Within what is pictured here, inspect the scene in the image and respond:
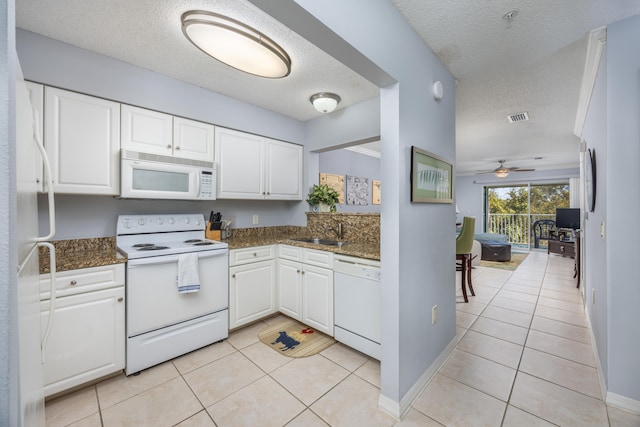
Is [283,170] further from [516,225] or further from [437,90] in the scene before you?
[516,225]

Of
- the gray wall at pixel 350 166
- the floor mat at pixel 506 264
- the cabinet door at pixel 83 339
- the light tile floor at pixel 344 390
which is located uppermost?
→ the gray wall at pixel 350 166

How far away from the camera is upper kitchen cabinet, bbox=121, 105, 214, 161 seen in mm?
2234

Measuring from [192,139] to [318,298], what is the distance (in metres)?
1.98

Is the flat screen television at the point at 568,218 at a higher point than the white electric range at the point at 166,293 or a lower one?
higher

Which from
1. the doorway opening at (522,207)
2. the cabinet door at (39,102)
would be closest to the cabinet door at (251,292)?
the cabinet door at (39,102)

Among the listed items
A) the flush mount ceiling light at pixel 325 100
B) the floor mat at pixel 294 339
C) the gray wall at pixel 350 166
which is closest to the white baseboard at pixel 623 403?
the floor mat at pixel 294 339

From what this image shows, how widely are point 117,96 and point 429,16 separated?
94.7 inches

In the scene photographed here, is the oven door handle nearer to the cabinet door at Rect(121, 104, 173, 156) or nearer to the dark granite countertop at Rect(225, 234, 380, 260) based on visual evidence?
the dark granite countertop at Rect(225, 234, 380, 260)

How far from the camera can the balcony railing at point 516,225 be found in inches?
303

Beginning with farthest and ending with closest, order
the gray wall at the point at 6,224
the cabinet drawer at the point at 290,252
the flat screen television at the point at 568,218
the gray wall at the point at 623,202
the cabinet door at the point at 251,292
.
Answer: the flat screen television at the point at 568,218, the cabinet drawer at the point at 290,252, the cabinet door at the point at 251,292, the gray wall at the point at 623,202, the gray wall at the point at 6,224

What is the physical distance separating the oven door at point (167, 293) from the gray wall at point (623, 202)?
287 centimetres

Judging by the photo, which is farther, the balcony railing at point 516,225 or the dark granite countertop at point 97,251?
the balcony railing at point 516,225

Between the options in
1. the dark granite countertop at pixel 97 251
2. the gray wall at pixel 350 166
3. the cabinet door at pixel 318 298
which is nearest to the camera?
the dark granite countertop at pixel 97 251

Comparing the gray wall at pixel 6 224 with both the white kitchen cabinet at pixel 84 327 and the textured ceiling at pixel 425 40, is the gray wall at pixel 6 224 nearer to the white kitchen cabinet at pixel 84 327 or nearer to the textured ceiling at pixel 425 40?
the textured ceiling at pixel 425 40
